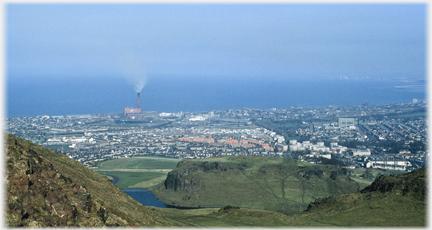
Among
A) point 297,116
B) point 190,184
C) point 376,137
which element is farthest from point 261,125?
point 190,184

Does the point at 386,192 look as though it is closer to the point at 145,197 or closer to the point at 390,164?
the point at 145,197

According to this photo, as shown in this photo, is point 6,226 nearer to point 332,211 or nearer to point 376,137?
point 332,211

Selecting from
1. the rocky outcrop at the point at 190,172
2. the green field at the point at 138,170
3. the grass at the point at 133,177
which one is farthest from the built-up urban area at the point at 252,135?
the rocky outcrop at the point at 190,172

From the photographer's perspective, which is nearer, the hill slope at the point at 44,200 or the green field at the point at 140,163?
the hill slope at the point at 44,200

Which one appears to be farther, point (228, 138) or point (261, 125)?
point (261, 125)

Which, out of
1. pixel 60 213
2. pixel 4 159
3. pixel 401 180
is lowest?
pixel 401 180

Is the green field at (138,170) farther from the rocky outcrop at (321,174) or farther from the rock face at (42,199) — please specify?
the rock face at (42,199)
